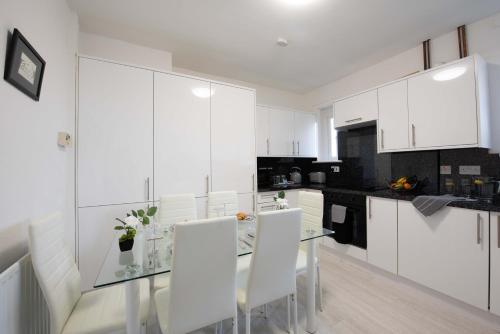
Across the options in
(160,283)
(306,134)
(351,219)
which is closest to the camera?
(160,283)

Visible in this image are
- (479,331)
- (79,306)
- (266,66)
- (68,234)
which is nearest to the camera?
(79,306)

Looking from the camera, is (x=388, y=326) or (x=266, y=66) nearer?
(x=388, y=326)

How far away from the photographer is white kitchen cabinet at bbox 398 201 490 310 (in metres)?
1.66

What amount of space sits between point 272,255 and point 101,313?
0.96 metres

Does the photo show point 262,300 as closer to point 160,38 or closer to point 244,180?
point 244,180

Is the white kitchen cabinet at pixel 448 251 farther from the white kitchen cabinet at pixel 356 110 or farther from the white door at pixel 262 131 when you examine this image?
the white door at pixel 262 131

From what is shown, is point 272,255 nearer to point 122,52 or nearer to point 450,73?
point 450,73

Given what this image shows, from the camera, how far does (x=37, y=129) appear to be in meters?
1.32

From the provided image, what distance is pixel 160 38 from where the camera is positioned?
7.66 ft

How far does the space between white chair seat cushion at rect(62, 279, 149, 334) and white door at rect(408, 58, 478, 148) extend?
2816 mm

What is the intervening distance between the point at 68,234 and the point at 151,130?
1.19 meters

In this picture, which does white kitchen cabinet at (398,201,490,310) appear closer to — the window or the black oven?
the black oven

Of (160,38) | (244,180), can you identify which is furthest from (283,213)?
(160,38)

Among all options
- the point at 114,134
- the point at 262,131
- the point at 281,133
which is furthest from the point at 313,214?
the point at 114,134
